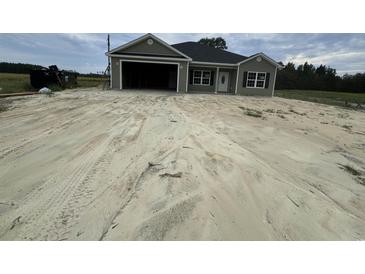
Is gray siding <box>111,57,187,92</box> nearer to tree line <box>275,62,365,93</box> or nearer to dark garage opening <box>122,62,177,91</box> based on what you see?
dark garage opening <box>122,62,177,91</box>

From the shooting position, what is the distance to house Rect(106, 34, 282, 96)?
54.9 ft

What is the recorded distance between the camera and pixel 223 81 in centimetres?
1942

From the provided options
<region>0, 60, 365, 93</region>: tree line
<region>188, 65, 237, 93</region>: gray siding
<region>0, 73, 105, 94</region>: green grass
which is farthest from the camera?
<region>0, 60, 365, 93</region>: tree line

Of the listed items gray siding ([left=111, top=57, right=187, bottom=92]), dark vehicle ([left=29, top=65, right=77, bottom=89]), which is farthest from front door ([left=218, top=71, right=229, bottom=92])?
dark vehicle ([left=29, top=65, right=77, bottom=89])

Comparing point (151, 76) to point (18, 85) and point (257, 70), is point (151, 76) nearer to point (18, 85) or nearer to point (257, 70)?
point (257, 70)

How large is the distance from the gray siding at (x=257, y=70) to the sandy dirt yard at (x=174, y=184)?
1387cm

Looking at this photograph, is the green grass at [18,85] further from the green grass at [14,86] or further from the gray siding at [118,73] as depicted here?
the gray siding at [118,73]

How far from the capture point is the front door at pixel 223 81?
19.3m

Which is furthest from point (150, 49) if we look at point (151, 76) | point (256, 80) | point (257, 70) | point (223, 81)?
point (256, 80)

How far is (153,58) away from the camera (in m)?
16.5

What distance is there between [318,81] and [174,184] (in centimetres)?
5179

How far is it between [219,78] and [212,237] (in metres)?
18.3

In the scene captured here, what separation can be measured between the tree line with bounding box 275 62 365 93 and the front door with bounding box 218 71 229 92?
3021cm
